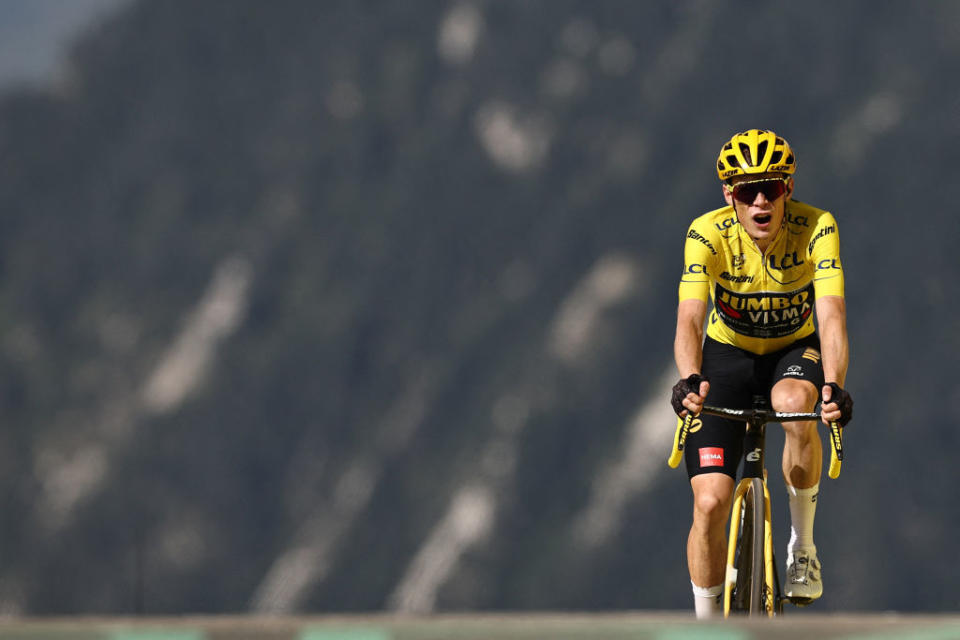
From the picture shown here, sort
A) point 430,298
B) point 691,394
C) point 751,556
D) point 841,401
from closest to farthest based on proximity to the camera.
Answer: point 841,401, point 691,394, point 751,556, point 430,298

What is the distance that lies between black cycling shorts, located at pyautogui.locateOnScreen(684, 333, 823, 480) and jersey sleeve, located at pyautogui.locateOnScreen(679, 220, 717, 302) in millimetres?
455

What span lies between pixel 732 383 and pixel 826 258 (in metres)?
0.76

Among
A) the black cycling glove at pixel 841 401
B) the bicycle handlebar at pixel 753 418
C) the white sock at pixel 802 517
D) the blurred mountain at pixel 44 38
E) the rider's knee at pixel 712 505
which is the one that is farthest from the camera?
the blurred mountain at pixel 44 38

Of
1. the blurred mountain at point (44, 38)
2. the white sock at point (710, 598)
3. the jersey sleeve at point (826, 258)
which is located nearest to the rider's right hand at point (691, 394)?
the jersey sleeve at point (826, 258)

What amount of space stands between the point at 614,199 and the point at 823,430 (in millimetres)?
10581

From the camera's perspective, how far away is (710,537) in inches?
248

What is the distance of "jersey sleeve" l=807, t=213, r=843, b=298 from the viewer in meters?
6.31

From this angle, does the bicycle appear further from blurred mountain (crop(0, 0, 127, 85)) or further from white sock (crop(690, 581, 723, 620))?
blurred mountain (crop(0, 0, 127, 85))

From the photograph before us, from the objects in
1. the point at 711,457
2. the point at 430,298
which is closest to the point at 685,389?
the point at 711,457

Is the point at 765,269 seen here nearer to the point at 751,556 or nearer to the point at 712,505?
the point at 712,505

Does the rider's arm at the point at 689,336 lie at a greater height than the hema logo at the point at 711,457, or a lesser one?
greater

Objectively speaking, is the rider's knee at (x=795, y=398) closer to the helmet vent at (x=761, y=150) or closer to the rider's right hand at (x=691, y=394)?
the rider's right hand at (x=691, y=394)

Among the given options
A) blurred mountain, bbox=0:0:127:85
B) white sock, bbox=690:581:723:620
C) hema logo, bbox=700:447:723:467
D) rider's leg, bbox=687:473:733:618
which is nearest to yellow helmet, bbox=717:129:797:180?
hema logo, bbox=700:447:723:467

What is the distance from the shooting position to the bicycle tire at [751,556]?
6066mm
